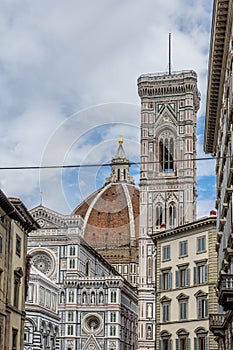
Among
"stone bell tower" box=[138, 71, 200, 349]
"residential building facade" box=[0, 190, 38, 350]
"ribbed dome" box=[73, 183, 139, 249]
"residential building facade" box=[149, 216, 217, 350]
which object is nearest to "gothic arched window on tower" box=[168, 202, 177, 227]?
"stone bell tower" box=[138, 71, 200, 349]

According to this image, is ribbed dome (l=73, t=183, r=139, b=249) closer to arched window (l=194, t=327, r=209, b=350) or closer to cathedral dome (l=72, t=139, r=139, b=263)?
cathedral dome (l=72, t=139, r=139, b=263)

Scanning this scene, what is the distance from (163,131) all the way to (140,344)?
103ft

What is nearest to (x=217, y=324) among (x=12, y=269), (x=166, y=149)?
(x=12, y=269)

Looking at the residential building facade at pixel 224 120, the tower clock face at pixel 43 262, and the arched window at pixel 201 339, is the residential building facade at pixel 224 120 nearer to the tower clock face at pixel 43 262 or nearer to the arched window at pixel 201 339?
the arched window at pixel 201 339

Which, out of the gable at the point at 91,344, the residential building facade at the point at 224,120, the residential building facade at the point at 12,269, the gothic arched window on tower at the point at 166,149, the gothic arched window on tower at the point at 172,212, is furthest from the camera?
the gothic arched window on tower at the point at 166,149

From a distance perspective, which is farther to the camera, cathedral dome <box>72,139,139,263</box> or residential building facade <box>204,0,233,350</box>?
cathedral dome <box>72,139,139,263</box>

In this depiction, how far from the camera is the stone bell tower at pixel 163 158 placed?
109000 millimetres

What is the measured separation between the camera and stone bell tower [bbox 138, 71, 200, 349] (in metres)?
109

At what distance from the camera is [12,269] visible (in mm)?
40281

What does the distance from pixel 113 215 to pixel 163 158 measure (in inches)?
2403

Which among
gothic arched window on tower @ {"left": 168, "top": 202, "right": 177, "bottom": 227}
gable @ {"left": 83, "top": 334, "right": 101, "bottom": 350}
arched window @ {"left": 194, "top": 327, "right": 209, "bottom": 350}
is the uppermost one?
gothic arched window on tower @ {"left": 168, "top": 202, "right": 177, "bottom": 227}

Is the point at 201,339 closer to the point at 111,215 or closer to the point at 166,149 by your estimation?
the point at 166,149

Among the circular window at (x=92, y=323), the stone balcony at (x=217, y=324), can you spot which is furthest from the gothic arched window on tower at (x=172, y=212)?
the stone balcony at (x=217, y=324)

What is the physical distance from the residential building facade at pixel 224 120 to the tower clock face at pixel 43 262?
234 ft
